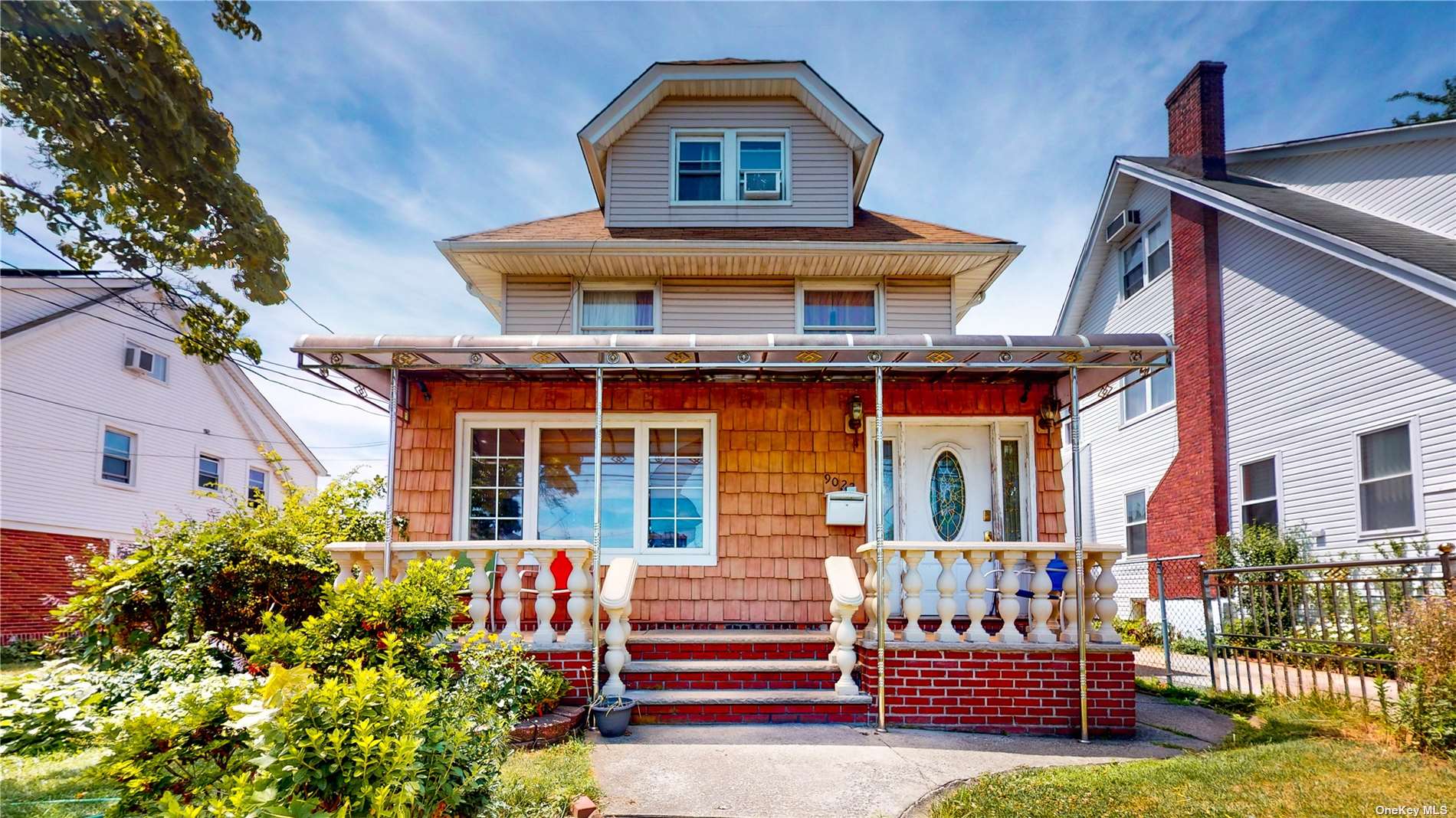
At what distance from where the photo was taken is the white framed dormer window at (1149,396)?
47.2 feet

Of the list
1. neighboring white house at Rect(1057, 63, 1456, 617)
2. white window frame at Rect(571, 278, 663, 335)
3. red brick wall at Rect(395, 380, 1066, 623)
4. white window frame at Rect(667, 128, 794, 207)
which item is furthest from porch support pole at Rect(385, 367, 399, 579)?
neighboring white house at Rect(1057, 63, 1456, 617)

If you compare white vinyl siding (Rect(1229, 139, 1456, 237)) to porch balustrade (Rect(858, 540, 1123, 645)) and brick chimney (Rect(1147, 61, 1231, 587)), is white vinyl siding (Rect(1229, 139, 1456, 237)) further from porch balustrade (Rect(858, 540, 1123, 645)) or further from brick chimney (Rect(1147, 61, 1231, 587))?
porch balustrade (Rect(858, 540, 1123, 645))

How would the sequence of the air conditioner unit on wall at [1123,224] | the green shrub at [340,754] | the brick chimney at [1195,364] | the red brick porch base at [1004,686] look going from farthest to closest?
1. the air conditioner unit on wall at [1123,224]
2. the brick chimney at [1195,364]
3. the red brick porch base at [1004,686]
4. the green shrub at [340,754]

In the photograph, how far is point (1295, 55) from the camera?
43.6 feet

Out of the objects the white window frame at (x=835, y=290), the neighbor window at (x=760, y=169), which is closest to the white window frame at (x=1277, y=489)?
the white window frame at (x=835, y=290)

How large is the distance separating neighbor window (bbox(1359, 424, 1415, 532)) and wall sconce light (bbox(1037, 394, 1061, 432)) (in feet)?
14.9

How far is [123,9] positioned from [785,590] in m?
7.70

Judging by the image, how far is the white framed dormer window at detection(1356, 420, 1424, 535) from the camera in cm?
938

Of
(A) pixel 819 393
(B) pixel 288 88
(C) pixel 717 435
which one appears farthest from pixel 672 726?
(B) pixel 288 88

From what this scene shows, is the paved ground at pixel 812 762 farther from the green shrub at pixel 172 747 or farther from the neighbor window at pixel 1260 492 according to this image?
the neighbor window at pixel 1260 492

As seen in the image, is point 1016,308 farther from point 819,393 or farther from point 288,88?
point 288,88

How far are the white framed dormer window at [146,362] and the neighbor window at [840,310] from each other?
15.0 metres

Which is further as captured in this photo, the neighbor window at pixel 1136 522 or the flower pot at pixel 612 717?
the neighbor window at pixel 1136 522

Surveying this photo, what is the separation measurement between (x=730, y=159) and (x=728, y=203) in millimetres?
623
